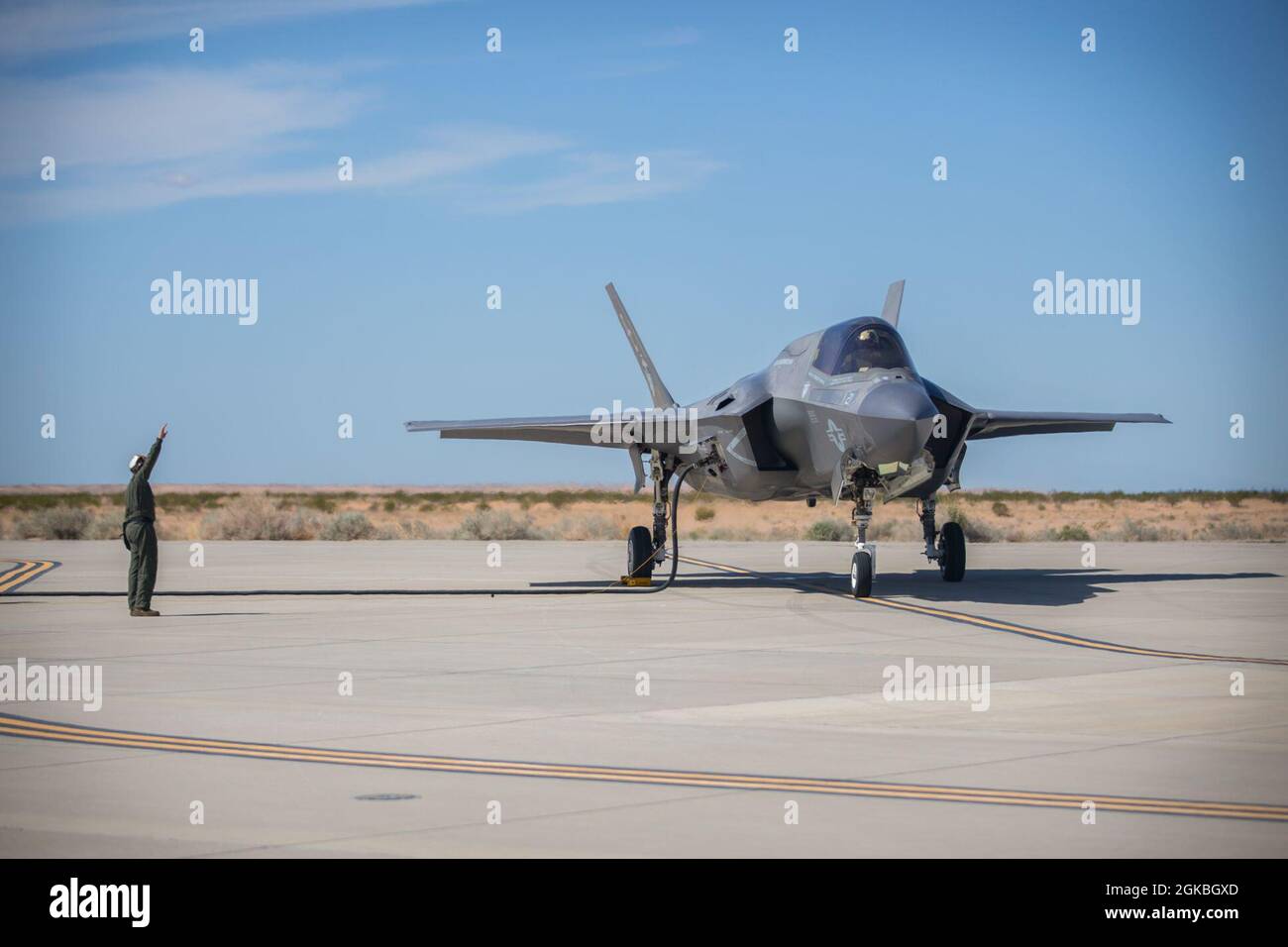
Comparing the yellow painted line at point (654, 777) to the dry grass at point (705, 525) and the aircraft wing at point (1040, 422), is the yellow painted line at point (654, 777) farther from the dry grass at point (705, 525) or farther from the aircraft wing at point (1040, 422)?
the dry grass at point (705, 525)

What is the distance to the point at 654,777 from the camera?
7.39m

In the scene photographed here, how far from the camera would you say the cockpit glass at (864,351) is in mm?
18688

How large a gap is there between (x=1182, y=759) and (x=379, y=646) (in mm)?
8080

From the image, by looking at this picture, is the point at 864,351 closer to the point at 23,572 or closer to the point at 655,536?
the point at 655,536

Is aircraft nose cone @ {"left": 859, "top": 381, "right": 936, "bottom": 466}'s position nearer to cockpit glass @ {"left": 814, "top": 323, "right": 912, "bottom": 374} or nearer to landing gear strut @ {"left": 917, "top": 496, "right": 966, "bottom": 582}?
cockpit glass @ {"left": 814, "top": 323, "right": 912, "bottom": 374}

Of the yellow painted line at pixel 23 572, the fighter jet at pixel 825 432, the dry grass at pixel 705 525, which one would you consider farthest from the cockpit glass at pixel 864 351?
the dry grass at pixel 705 525

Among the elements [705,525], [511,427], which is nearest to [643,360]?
[511,427]

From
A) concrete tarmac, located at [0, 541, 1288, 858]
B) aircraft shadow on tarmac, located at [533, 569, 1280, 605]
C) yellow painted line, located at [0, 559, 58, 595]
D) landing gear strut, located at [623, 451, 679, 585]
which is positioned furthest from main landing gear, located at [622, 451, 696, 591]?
yellow painted line, located at [0, 559, 58, 595]

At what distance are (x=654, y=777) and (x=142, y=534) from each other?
444 inches

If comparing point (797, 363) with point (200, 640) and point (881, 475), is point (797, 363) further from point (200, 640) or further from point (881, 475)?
point (200, 640)

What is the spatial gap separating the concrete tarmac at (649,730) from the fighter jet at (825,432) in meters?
1.84

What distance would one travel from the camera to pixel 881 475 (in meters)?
18.7

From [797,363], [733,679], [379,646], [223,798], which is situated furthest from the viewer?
[797,363]
